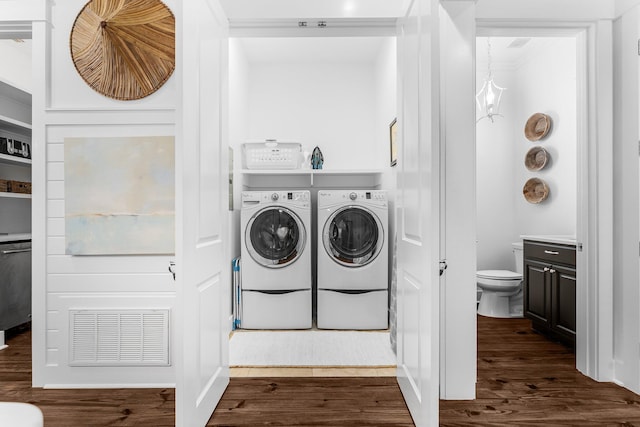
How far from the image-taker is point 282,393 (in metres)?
2.18

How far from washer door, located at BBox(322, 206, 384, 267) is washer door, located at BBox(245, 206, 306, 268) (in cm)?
27

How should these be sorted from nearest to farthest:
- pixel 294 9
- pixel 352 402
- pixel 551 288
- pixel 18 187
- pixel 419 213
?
pixel 419 213, pixel 352 402, pixel 294 9, pixel 551 288, pixel 18 187

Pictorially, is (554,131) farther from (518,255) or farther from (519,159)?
(518,255)

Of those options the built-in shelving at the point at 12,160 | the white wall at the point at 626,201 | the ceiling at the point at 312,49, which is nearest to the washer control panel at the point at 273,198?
the ceiling at the point at 312,49

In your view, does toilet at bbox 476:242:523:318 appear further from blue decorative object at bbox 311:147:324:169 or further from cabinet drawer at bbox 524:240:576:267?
blue decorative object at bbox 311:147:324:169

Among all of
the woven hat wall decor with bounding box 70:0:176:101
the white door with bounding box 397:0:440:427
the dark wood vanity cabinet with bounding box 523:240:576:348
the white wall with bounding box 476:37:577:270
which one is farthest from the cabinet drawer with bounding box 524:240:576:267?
the woven hat wall decor with bounding box 70:0:176:101

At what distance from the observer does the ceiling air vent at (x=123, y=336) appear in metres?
2.25

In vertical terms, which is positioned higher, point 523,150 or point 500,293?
point 523,150

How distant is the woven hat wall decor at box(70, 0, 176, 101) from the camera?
2262 millimetres

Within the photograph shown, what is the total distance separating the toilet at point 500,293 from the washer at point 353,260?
108cm

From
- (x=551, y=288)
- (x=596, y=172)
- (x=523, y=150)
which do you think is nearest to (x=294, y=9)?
(x=596, y=172)

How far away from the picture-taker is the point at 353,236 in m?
3.47

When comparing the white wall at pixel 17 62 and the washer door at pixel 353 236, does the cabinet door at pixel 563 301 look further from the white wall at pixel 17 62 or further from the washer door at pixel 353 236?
the white wall at pixel 17 62

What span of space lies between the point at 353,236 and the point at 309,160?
1.21 meters
